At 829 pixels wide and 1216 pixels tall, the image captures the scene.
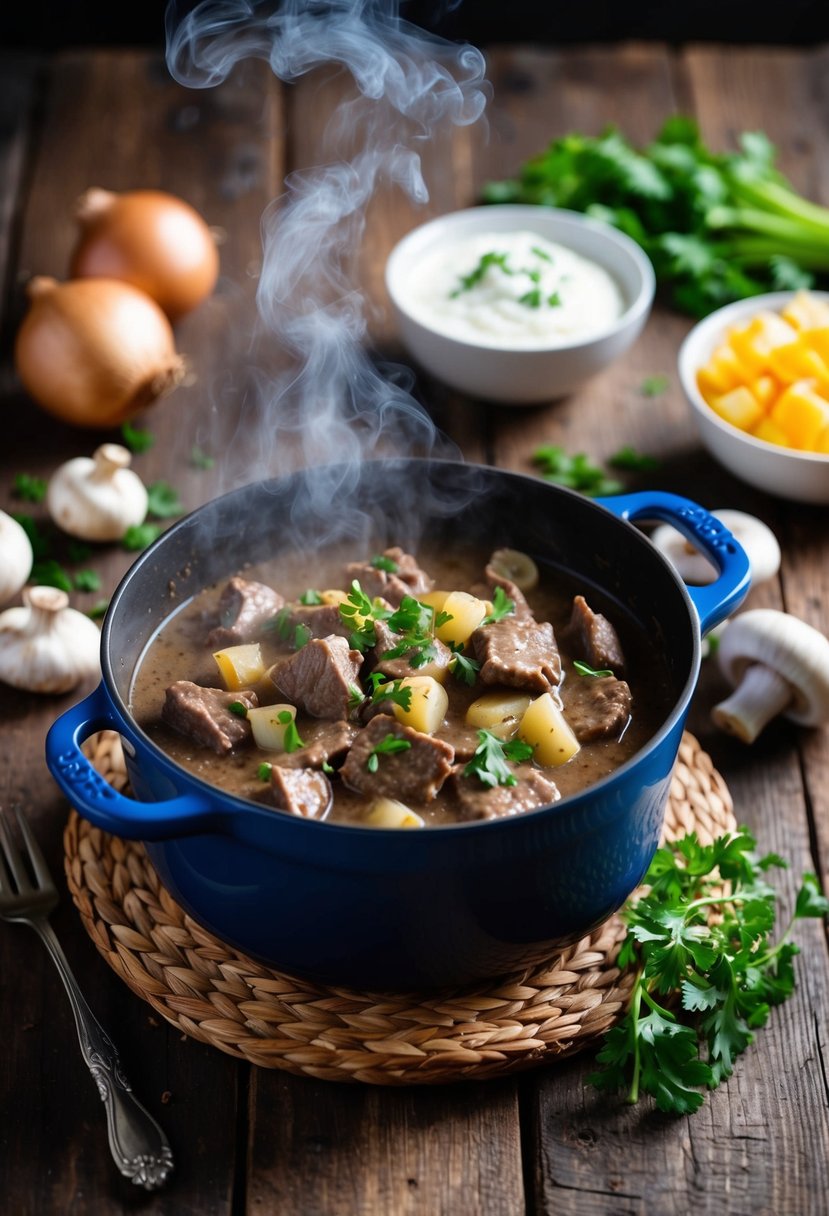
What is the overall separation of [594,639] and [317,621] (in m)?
0.65

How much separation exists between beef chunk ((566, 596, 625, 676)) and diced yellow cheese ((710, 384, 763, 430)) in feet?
4.80

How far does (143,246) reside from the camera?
4711mm

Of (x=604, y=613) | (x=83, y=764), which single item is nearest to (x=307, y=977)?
(x=83, y=764)

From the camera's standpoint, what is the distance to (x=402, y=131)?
17.9 feet

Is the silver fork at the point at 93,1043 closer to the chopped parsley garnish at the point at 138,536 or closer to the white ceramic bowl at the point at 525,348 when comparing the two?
the chopped parsley garnish at the point at 138,536

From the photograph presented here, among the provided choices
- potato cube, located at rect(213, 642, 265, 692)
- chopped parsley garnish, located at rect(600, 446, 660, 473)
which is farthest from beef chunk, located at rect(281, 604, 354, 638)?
chopped parsley garnish, located at rect(600, 446, 660, 473)

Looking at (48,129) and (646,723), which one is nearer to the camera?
(646,723)

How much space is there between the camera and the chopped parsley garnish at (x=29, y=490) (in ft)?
14.1

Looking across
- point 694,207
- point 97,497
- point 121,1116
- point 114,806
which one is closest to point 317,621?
point 114,806

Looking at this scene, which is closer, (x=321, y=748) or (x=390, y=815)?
(x=390, y=815)

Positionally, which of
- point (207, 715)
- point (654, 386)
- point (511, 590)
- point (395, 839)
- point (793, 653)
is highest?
point (395, 839)

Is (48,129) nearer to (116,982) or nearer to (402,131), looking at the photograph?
(402,131)

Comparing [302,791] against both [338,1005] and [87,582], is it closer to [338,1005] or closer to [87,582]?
[338,1005]

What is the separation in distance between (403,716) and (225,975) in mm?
680
